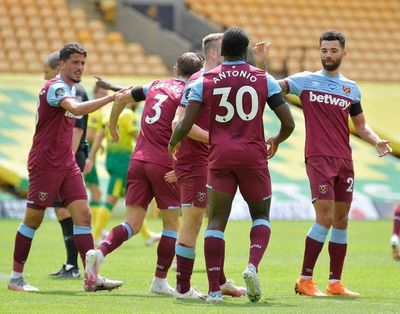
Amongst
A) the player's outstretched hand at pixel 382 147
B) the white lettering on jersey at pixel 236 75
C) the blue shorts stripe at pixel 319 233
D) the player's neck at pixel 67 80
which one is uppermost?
the white lettering on jersey at pixel 236 75

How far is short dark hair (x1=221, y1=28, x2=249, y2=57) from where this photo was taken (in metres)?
9.62

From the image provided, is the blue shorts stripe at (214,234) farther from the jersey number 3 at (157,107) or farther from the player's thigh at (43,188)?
the player's thigh at (43,188)

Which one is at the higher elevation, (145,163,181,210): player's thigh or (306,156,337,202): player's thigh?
(306,156,337,202): player's thigh

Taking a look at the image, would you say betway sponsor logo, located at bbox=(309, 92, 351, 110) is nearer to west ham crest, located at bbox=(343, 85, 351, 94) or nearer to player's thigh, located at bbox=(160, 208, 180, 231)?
west ham crest, located at bbox=(343, 85, 351, 94)

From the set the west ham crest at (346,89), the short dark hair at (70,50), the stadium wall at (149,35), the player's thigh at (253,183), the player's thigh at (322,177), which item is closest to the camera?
the player's thigh at (253,183)

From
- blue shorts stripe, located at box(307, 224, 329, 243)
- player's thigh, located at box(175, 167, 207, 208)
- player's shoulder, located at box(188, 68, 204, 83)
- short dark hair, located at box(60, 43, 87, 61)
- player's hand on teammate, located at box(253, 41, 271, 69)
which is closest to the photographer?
player's hand on teammate, located at box(253, 41, 271, 69)

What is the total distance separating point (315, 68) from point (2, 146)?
10.2m

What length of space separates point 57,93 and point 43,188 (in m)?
0.96

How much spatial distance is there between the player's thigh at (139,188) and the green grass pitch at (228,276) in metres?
0.85

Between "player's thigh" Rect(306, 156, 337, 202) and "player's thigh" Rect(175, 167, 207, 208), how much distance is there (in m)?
1.01

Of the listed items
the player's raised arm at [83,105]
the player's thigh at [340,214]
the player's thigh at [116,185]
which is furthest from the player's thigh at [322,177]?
Answer: the player's thigh at [116,185]

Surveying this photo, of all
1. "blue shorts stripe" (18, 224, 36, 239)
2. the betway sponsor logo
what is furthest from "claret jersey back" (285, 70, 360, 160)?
"blue shorts stripe" (18, 224, 36, 239)

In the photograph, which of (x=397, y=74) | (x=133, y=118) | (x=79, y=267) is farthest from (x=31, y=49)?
(x=79, y=267)

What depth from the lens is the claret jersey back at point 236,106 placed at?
378 inches
